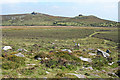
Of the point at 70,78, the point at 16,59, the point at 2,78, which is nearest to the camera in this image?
the point at 2,78

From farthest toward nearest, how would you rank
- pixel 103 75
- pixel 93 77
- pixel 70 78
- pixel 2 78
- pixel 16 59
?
pixel 16 59, pixel 103 75, pixel 93 77, pixel 70 78, pixel 2 78

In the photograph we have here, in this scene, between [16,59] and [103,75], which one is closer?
[103,75]

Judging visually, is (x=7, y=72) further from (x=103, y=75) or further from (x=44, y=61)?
(x=103, y=75)

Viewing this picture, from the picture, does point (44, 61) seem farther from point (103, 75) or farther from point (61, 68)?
point (103, 75)

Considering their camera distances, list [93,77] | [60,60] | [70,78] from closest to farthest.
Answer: [70,78], [93,77], [60,60]

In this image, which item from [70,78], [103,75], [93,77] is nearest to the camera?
[70,78]

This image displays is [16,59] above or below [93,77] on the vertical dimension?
above

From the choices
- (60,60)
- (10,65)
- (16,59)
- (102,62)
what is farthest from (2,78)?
(102,62)

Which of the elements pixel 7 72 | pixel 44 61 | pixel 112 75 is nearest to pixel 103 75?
pixel 112 75

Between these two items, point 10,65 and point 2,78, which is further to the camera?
point 10,65
